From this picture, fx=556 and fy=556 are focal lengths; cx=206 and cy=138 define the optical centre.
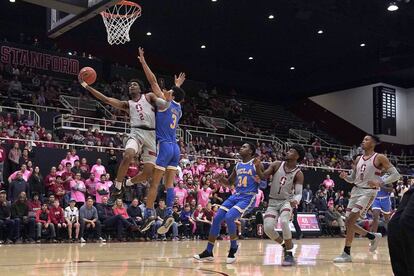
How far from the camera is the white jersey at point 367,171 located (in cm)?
916

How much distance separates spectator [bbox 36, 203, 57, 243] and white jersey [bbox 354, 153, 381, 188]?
8.45 meters

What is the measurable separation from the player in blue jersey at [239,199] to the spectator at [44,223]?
262 inches

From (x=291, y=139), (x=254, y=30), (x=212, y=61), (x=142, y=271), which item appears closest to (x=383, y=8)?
(x=254, y=30)

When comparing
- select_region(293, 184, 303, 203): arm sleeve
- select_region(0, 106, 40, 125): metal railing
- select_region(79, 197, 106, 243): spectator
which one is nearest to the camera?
select_region(293, 184, 303, 203): arm sleeve

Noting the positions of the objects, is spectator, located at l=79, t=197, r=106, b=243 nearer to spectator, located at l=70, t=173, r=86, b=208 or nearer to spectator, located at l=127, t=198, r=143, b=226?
spectator, located at l=70, t=173, r=86, b=208

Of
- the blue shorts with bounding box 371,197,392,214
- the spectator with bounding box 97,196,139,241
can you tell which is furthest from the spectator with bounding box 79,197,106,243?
the blue shorts with bounding box 371,197,392,214

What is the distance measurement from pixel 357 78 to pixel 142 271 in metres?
26.8

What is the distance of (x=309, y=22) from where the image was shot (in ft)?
80.8

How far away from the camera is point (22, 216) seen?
14156 millimetres

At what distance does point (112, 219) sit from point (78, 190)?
1.24 metres

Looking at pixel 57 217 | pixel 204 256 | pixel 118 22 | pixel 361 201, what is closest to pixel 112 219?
pixel 57 217

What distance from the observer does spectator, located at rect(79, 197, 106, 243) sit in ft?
48.6

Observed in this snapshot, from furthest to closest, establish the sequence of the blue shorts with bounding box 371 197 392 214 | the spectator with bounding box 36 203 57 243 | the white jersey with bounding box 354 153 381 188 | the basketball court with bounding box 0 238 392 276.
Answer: the spectator with bounding box 36 203 57 243 → the blue shorts with bounding box 371 197 392 214 → the white jersey with bounding box 354 153 381 188 → the basketball court with bounding box 0 238 392 276

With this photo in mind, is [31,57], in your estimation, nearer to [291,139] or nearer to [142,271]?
[291,139]
